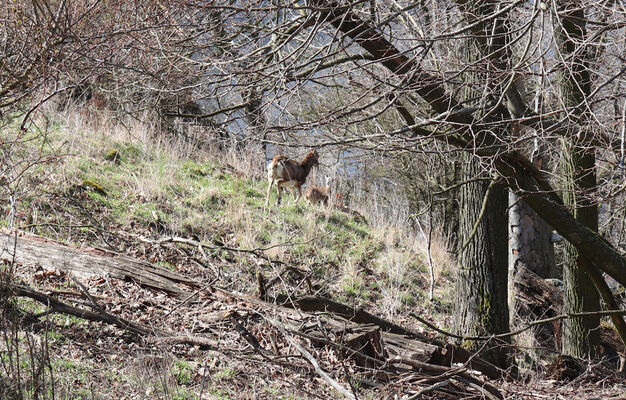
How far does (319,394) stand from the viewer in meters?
4.89

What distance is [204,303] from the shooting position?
19.8 ft

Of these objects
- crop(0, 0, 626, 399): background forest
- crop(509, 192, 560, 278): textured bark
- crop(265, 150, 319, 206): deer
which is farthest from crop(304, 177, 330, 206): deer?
crop(509, 192, 560, 278): textured bark

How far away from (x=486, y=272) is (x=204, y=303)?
3046 mm

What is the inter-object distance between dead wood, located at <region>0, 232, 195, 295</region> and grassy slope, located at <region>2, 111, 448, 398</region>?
3.38ft

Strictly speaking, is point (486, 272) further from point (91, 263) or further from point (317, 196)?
point (317, 196)

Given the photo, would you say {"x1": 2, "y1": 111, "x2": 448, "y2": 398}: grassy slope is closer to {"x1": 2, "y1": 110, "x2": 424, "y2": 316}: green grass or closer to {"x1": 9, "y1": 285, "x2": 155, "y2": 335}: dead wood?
{"x1": 2, "y1": 110, "x2": 424, "y2": 316}: green grass

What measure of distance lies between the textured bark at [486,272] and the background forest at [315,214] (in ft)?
0.07

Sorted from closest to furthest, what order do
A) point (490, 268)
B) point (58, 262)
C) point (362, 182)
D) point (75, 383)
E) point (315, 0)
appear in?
point (75, 383)
point (315, 0)
point (58, 262)
point (490, 268)
point (362, 182)

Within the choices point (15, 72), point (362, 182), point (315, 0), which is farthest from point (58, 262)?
point (362, 182)

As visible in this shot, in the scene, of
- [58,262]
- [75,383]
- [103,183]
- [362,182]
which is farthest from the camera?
[362,182]

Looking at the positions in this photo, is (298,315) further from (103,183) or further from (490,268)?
(103,183)

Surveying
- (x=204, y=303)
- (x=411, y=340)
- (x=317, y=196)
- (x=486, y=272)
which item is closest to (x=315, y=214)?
(x=317, y=196)

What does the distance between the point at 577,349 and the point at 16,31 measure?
6558 mm

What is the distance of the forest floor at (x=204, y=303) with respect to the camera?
454cm
